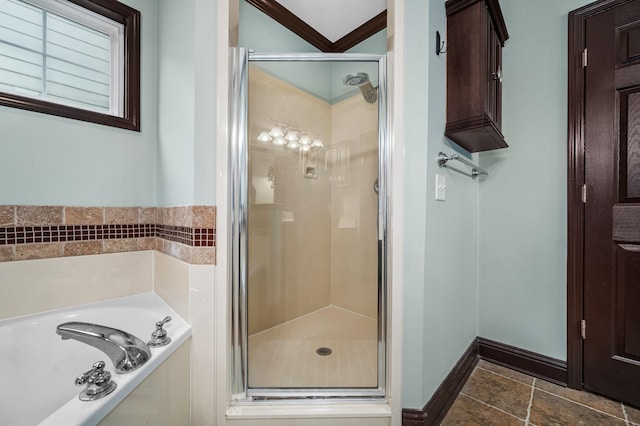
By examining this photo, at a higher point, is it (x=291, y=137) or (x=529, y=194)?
(x=291, y=137)

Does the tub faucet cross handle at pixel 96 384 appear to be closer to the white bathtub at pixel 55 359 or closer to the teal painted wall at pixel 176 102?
the white bathtub at pixel 55 359

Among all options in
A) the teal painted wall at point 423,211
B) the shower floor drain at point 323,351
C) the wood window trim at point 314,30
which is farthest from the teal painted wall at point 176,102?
the shower floor drain at point 323,351

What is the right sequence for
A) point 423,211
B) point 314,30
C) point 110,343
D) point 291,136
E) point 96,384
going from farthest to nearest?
1. point 314,30
2. point 291,136
3. point 423,211
4. point 110,343
5. point 96,384

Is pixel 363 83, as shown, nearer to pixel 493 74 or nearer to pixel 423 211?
pixel 493 74

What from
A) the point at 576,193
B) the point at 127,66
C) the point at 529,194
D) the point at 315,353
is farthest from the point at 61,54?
the point at 576,193

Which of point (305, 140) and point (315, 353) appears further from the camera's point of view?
point (305, 140)

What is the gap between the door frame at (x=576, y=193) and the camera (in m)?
1.42

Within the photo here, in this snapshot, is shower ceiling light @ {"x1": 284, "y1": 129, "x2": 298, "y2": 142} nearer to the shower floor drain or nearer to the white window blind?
the white window blind

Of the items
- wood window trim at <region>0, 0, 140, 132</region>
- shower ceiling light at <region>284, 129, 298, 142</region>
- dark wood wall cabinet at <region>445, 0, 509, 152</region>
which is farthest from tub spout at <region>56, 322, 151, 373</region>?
dark wood wall cabinet at <region>445, 0, 509, 152</region>

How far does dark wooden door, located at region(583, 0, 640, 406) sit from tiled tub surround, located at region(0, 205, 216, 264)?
2014 millimetres

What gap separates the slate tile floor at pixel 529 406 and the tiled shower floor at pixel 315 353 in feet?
1.62

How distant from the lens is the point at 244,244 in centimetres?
125

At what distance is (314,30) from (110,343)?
2367 mm

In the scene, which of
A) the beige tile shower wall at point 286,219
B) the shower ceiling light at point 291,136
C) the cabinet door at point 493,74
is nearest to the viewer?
the cabinet door at point 493,74
